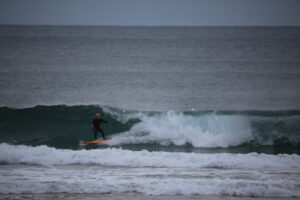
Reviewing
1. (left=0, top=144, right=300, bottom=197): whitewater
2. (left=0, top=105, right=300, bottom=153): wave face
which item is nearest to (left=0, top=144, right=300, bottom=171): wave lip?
(left=0, top=144, right=300, bottom=197): whitewater

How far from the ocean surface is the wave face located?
0.17 feet

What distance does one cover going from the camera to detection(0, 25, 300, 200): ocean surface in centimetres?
793

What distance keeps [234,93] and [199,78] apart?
7.54 metres

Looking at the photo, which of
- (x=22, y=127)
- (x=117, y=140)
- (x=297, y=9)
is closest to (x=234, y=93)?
(x=117, y=140)

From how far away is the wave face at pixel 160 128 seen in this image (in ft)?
45.6

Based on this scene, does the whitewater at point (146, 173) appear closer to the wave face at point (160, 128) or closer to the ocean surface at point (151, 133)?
the ocean surface at point (151, 133)

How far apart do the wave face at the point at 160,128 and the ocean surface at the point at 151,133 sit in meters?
0.05

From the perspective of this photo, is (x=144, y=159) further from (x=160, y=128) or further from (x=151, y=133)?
(x=160, y=128)

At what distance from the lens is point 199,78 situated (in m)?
32.8

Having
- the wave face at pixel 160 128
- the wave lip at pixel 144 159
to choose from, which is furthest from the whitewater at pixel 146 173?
the wave face at pixel 160 128

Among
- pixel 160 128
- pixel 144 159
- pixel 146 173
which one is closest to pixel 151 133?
pixel 160 128

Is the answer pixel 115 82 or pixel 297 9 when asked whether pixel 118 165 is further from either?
pixel 297 9

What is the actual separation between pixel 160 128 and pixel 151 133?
651 mm

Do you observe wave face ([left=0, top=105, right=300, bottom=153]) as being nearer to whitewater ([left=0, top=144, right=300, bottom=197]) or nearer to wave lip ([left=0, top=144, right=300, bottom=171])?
wave lip ([left=0, top=144, right=300, bottom=171])
